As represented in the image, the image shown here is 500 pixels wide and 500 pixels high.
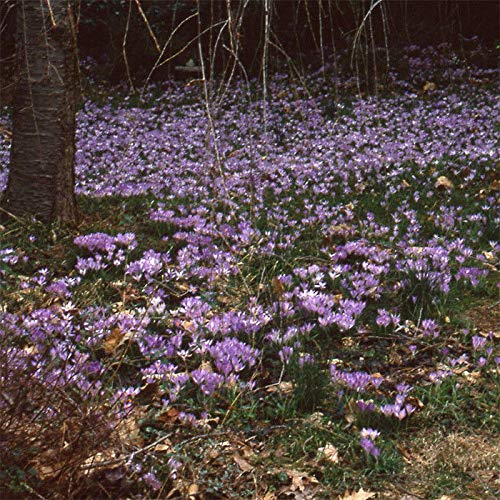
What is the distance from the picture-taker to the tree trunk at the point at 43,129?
527cm

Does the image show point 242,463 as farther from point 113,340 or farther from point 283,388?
point 113,340

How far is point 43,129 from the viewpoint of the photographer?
212 inches

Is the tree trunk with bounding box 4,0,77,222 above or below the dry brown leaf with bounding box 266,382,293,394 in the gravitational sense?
above

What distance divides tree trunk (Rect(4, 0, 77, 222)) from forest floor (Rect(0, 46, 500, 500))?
241 millimetres

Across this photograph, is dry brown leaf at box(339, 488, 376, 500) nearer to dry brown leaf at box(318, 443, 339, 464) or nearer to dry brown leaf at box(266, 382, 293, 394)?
dry brown leaf at box(318, 443, 339, 464)

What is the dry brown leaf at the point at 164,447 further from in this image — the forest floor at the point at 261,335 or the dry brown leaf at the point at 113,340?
the dry brown leaf at the point at 113,340

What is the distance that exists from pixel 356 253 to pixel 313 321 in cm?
120

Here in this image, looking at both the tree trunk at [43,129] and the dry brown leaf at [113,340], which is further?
the tree trunk at [43,129]

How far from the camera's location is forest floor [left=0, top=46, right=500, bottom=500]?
8.45ft

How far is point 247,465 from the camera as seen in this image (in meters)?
2.85

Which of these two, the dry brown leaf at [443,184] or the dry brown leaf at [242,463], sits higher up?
the dry brown leaf at [443,184]

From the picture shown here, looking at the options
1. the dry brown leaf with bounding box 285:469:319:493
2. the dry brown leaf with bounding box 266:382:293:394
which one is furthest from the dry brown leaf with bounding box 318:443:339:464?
the dry brown leaf with bounding box 266:382:293:394

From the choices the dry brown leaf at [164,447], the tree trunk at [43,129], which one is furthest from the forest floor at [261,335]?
the tree trunk at [43,129]

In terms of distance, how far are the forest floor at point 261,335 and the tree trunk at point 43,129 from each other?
0.79 feet
